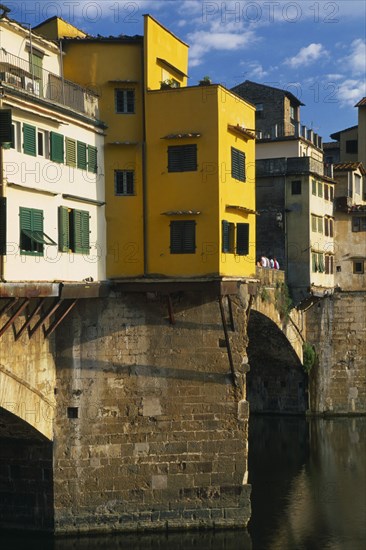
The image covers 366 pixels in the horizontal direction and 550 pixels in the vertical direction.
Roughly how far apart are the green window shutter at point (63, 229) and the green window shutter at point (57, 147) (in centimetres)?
150

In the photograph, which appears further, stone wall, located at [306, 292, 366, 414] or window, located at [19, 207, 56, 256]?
stone wall, located at [306, 292, 366, 414]

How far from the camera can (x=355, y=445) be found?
46750mm

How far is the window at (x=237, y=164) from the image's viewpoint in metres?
29.7

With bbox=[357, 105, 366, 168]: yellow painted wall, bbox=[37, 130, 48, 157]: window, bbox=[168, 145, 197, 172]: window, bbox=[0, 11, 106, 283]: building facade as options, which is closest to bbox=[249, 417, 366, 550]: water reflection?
bbox=[0, 11, 106, 283]: building facade

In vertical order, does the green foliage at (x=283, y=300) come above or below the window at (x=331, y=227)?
below

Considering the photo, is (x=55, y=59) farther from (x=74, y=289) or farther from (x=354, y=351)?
(x=354, y=351)

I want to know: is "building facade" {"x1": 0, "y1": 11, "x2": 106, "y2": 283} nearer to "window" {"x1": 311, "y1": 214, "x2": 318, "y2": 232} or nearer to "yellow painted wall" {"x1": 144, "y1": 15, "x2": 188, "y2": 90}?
"yellow painted wall" {"x1": 144, "y1": 15, "x2": 188, "y2": 90}

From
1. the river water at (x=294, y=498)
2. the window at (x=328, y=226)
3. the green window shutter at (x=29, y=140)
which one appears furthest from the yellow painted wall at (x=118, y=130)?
the window at (x=328, y=226)

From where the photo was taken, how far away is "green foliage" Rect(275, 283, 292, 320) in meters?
48.2

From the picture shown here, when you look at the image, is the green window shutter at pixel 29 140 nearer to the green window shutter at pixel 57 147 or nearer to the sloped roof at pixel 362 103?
the green window shutter at pixel 57 147

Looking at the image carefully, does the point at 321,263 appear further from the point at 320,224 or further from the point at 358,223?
the point at 358,223

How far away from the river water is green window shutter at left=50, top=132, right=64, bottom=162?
12.0 m

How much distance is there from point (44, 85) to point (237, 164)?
7060 mm

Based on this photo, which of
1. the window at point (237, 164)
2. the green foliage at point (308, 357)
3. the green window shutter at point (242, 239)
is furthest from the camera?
the green foliage at point (308, 357)
